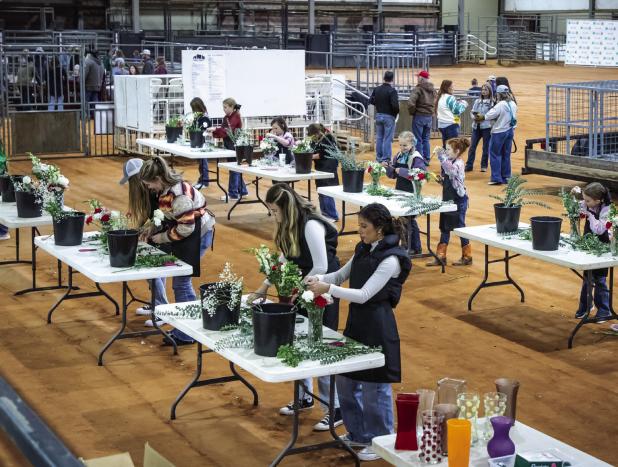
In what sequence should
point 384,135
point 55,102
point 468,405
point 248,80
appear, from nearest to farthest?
1. point 468,405
2. point 384,135
3. point 248,80
4. point 55,102

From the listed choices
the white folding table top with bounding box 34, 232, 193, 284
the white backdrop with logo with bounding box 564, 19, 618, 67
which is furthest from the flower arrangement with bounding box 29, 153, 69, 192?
the white backdrop with logo with bounding box 564, 19, 618, 67

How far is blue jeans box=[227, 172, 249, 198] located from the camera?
14058 mm

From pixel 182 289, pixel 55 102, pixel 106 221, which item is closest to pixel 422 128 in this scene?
pixel 55 102

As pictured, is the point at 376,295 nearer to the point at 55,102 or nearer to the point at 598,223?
the point at 598,223

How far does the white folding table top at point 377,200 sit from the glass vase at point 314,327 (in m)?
4.41

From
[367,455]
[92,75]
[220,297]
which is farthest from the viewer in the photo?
[92,75]

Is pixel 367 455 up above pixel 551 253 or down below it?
below

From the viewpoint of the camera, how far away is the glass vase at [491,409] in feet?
12.6

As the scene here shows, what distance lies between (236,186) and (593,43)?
18.0 meters

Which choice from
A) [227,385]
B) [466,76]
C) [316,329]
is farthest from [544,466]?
[466,76]

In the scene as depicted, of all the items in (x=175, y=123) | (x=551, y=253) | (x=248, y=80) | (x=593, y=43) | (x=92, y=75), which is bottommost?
(x=551, y=253)

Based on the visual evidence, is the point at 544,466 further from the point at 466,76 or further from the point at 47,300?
the point at 466,76

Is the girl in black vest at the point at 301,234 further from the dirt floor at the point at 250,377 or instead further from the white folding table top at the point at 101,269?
the white folding table top at the point at 101,269

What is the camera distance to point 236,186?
1420 cm
